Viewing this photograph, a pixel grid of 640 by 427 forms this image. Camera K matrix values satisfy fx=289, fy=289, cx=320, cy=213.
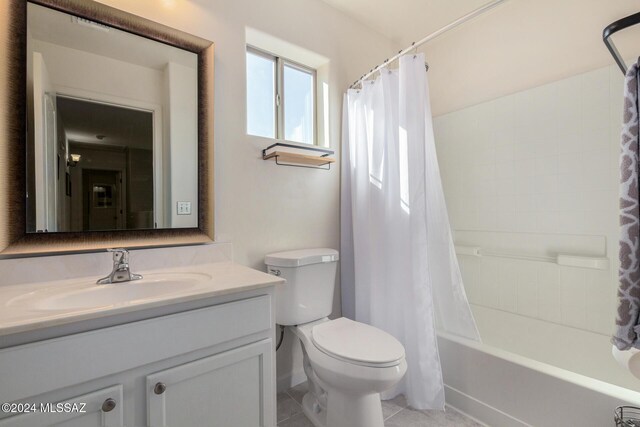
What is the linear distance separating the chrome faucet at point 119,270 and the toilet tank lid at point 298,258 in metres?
0.67

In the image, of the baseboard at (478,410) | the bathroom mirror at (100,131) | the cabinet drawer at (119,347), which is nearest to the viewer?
the cabinet drawer at (119,347)

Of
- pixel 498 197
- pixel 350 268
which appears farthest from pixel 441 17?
pixel 350 268

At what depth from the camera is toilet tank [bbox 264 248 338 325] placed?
5.10ft

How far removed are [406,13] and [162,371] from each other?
8.30 feet

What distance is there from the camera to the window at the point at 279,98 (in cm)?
188

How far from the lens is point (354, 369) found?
1.17 meters

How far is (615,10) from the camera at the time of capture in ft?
5.13

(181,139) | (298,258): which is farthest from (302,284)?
(181,139)

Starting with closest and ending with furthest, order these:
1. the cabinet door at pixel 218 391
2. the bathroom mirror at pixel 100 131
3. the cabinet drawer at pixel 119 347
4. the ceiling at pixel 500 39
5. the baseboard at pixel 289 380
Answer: the cabinet drawer at pixel 119 347 → the cabinet door at pixel 218 391 → the bathroom mirror at pixel 100 131 → the ceiling at pixel 500 39 → the baseboard at pixel 289 380

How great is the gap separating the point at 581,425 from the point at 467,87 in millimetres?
2100

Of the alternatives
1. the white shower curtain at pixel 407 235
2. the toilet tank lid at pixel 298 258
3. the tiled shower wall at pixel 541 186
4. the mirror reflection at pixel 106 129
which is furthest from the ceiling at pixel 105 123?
the tiled shower wall at pixel 541 186

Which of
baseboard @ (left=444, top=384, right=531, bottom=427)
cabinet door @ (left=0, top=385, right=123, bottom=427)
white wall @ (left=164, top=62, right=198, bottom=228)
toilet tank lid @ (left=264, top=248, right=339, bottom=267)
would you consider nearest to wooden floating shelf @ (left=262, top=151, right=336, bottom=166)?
white wall @ (left=164, top=62, right=198, bottom=228)

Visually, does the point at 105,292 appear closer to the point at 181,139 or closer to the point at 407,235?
the point at 181,139

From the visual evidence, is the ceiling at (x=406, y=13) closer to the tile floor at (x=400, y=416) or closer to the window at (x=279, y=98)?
the window at (x=279, y=98)
